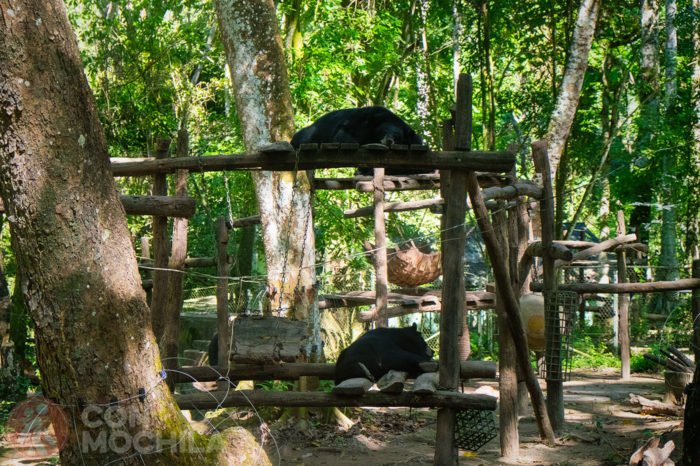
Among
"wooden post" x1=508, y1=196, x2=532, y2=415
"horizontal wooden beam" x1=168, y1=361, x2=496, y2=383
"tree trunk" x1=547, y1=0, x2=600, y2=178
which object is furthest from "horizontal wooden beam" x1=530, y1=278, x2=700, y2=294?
"horizontal wooden beam" x1=168, y1=361, x2=496, y2=383

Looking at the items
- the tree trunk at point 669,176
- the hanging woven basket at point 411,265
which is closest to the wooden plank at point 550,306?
the hanging woven basket at point 411,265

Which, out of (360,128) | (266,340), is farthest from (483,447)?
(360,128)

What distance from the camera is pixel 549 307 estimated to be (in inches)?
258

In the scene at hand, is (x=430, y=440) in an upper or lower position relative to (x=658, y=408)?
lower

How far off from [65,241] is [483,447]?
4625 mm

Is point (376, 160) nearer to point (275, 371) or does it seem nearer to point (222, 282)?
point (275, 371)

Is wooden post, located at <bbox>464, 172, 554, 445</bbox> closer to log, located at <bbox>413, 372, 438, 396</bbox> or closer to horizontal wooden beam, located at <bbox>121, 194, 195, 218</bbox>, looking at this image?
log, located at <bbox>413, 372, 438, 396</bbox>

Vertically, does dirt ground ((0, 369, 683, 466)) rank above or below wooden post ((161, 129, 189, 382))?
below

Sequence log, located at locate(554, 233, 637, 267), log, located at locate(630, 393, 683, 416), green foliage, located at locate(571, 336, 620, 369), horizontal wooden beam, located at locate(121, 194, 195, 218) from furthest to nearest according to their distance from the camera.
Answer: green foliage, located at locate(571, 336, 620, 369) → log, located at locate(554, 233, 637, 267) → log, located at locate(630, 393, 683, 416) → horizontal wooden beam, located at locate(121, 194, 195, 218)

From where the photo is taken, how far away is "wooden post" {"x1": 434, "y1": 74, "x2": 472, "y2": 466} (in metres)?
4.75

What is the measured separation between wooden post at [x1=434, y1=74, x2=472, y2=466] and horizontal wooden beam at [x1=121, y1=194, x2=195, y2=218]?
1862 millimetres

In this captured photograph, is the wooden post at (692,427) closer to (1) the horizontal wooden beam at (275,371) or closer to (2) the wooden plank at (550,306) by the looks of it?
(1) the horizontal wooden beam at (275,371)

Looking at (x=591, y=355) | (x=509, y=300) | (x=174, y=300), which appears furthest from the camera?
(x=591, y=355)

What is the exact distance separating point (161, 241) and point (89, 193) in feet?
5.95
